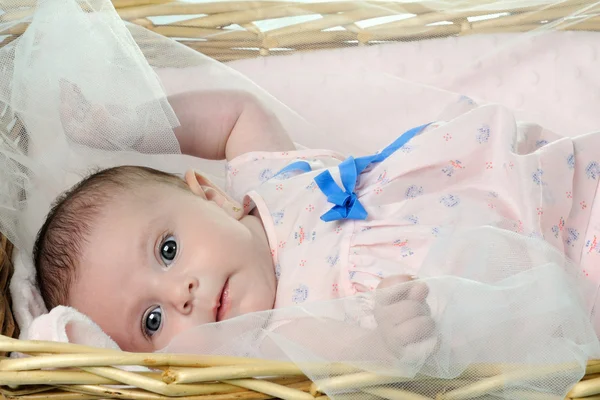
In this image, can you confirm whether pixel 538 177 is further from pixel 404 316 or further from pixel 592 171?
pixel 404 316

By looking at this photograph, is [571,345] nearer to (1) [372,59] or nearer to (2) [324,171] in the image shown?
→ (2) [324,171]

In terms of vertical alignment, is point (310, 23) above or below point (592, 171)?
above

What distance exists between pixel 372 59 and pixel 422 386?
0.85m

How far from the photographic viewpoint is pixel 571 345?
771mm

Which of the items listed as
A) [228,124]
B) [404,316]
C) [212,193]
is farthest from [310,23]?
[404,316]

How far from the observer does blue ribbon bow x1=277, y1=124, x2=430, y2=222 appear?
3.61 feet

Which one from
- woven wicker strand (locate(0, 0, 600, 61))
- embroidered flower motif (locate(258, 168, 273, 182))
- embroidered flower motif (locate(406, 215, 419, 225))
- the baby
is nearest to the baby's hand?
the baby

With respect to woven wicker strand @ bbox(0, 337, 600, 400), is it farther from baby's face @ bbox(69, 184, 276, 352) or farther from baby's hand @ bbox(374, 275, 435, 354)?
baby's face @ bbox(69, 184, 276, 352)

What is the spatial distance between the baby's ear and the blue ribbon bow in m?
0.14

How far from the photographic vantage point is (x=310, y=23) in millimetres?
1480

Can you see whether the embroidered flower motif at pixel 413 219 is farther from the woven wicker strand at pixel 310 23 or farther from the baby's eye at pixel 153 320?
the woven wicker strand at pixel 310 23

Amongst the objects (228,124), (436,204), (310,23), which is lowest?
(436,204)

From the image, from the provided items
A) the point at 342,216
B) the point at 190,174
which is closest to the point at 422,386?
the point at 342,216

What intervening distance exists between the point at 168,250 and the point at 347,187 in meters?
0.27
